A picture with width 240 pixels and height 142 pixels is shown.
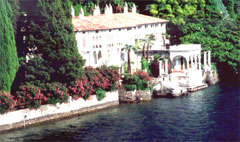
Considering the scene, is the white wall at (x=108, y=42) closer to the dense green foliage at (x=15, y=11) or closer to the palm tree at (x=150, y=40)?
the palm tree at (x=150, y=40)

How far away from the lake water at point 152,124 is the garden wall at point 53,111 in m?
1.72

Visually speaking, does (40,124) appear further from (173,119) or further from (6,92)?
(173,119)

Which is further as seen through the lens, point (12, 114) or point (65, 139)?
point (12, 114)

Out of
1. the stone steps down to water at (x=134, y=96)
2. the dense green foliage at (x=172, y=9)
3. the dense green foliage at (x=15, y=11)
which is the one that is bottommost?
the stone steps down to water at (x=134, y=96)

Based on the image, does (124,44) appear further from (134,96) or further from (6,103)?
(6,103)

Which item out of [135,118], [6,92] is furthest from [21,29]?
[135,118]

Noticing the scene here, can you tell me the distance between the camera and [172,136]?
2977 inches

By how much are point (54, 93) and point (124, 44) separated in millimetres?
30155

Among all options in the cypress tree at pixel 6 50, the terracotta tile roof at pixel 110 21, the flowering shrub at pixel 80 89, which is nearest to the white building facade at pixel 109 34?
the terracotta tile roof at pixel 110 21

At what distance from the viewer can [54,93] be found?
283 feet

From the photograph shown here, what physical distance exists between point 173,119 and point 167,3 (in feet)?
171

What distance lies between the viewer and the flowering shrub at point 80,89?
88.9 meters

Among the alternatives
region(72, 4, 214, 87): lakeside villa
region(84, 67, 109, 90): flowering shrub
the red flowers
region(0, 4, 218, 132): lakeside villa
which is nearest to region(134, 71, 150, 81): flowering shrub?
region(0, 4, 218, 132): lakeside villa

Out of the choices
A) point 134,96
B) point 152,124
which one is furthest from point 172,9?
point 152,124
